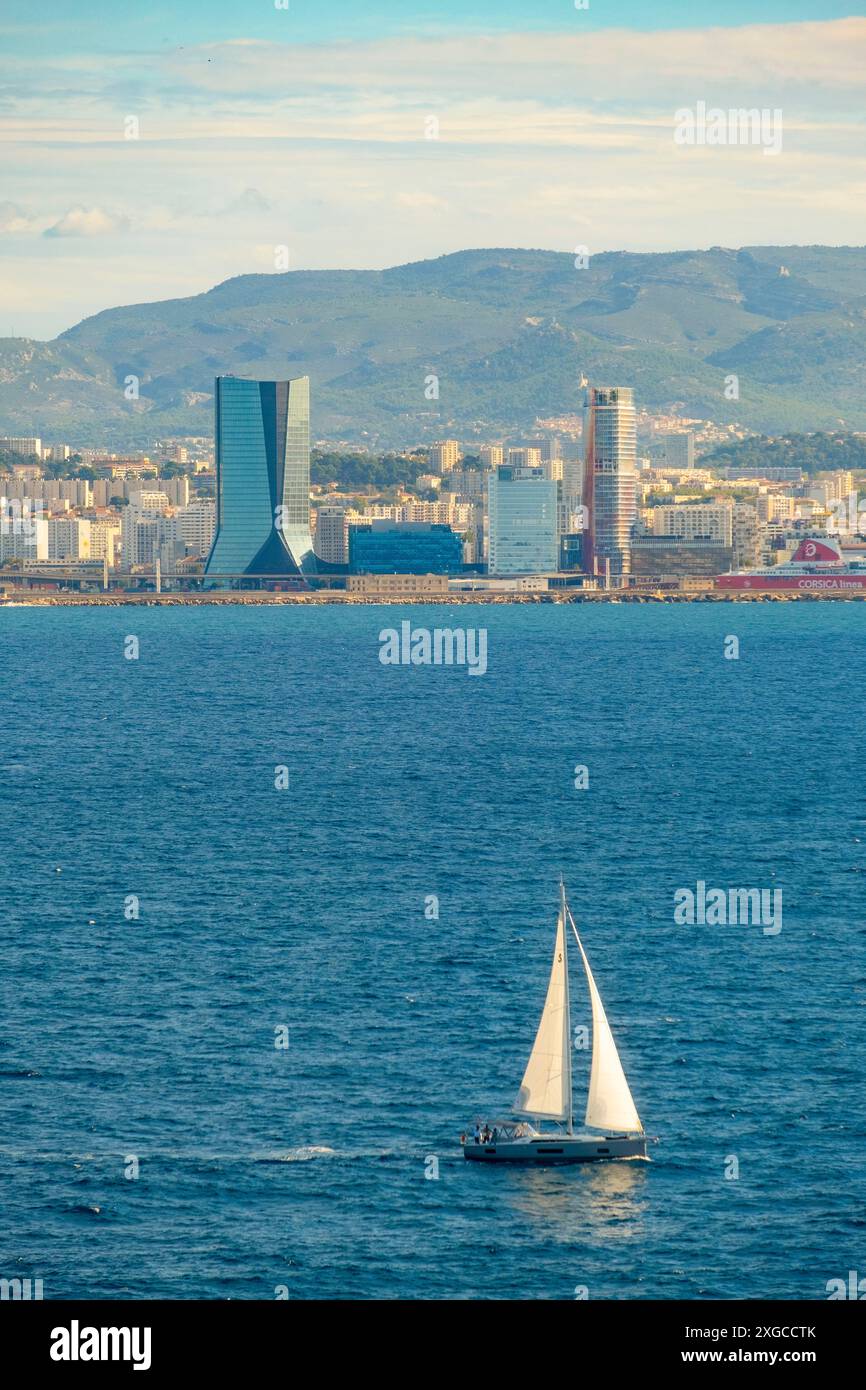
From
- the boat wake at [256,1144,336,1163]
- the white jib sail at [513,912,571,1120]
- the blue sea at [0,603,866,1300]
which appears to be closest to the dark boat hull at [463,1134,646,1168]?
the blue sea at [0,603,866,1300]

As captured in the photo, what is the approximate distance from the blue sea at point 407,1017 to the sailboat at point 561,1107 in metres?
→ 0.55

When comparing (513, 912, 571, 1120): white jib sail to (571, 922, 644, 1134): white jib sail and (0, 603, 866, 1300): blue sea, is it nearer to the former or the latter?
(571, 922, 644, 1134): white jib sail

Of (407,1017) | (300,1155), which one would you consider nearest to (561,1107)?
(300,1155)

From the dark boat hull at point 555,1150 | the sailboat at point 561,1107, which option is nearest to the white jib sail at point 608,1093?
the sailboat at point 561,1107

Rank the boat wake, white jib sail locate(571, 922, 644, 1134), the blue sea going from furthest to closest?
white jib sail locate(571, 922, 644, 1134) < the boat wake < the blue sea

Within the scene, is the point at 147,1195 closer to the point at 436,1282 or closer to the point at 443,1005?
the point at 436,1282

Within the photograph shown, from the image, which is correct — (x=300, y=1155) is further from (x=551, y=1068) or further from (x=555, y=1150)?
(x=551, y=1068)

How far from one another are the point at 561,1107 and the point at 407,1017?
8543 millimetres

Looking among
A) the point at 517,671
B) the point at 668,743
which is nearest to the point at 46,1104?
the point at 668,743

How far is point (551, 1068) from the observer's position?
33375 millimetres

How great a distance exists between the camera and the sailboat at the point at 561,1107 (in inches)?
1296

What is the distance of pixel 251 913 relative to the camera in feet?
174

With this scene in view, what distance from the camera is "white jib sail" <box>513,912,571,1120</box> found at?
33125 millimetres

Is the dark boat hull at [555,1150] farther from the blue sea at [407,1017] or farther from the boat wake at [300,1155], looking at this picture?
the boat wake at [300,1155]
